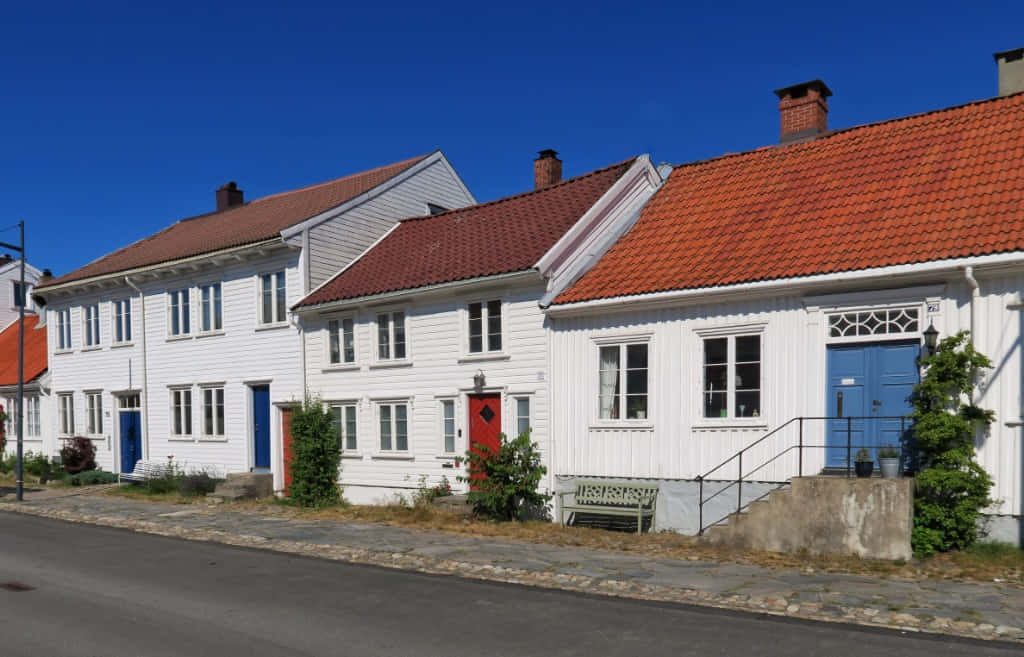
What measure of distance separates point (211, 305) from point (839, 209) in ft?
55.2

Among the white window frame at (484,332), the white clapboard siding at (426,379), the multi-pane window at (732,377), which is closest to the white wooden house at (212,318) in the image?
the white clapboard siding at (426,379)

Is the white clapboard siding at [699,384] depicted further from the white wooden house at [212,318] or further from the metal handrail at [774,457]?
the white wooden house at [212,318]

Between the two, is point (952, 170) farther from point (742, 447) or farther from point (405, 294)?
point (405, 294)

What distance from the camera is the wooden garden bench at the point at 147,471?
79.3 ft

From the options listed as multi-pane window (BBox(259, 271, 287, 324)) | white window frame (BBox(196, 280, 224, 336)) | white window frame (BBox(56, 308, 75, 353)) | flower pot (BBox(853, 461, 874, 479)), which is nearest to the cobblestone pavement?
flower pot (BBox(853, 461, 874, 479))

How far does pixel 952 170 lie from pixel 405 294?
10.8 m

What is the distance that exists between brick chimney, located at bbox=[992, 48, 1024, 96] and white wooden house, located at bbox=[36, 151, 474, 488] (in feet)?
49.1

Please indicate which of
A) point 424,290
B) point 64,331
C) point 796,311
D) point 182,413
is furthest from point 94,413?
point 796,311

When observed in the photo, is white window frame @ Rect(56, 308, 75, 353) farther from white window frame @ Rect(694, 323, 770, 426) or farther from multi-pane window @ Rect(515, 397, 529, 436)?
white window frame @ Rect(694, 323, 770, 426)

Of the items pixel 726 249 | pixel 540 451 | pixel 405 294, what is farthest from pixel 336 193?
pixel 726 249

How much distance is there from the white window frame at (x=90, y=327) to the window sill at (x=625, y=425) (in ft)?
62.1

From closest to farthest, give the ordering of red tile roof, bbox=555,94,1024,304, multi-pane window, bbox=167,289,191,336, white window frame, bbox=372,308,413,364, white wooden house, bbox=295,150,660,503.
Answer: red tile roof, bbox=555,94,1024,304
white wooden house, bbox=295,150,660,503
white window frame, bbox=372,308,413,364
multi-pane window, bbox=167,289,191,336

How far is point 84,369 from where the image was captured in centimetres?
2731

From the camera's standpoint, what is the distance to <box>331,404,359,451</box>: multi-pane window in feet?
65.2
